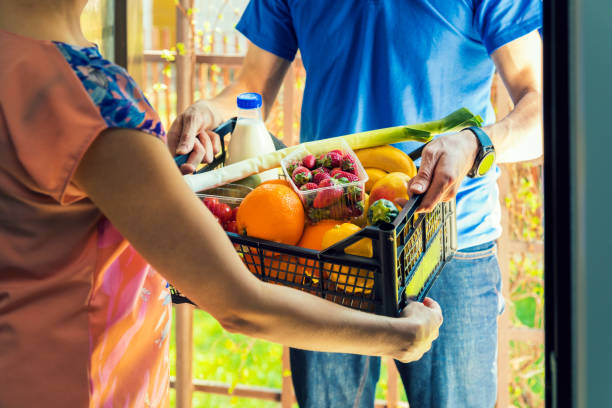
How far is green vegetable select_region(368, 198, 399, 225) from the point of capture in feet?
3.00

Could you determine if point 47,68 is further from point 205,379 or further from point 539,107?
point 205,379

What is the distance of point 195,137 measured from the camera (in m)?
1.29

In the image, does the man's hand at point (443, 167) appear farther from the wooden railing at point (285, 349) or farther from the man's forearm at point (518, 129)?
the wooden railing at point (285, 349)

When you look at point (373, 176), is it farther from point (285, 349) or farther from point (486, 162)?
point (285, 349)

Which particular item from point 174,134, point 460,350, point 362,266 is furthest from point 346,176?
point 460,350

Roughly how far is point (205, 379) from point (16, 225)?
249 cm

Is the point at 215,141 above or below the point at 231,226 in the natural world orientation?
above

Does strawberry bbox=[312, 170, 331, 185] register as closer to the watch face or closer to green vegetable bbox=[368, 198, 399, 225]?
green vegetable bbox=[368, 198, 399, 225]

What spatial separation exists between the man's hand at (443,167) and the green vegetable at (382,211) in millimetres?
55

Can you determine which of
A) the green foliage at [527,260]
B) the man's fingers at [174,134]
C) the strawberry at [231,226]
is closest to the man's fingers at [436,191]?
the strawberry at [231,226]

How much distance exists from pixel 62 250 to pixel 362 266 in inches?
15.7

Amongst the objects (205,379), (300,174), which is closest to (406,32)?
(300,174)

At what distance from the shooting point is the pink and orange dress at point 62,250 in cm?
63

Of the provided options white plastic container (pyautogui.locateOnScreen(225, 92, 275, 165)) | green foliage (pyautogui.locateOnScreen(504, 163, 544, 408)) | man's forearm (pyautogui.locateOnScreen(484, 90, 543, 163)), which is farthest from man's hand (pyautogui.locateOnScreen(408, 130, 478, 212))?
green foliage (pyautogui.locateOnScreen(504, 163, 544, 408))
